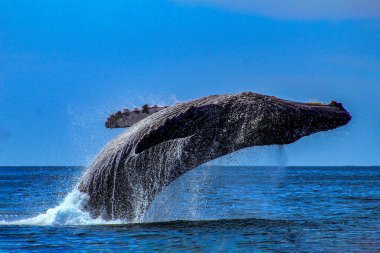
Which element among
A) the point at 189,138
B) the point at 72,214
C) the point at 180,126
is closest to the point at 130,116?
the point at 189,138

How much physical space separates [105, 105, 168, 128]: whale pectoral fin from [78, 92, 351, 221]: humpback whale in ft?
0.56

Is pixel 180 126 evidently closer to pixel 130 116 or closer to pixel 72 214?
pixel 130 116

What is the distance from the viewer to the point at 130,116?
16469mm

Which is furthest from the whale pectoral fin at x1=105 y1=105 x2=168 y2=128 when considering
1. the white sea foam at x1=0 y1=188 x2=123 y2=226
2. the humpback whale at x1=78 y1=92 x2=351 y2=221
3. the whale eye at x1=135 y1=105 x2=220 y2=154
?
the white sea foam at x1=0 y1=188 x2=123 y2=226

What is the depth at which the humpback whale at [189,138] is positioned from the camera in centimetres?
1452

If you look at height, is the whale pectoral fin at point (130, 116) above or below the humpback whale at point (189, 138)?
above

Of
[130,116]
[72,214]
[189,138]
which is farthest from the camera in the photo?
[130,116]

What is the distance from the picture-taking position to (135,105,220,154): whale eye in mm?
13242

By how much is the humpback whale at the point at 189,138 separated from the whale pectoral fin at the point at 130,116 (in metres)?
0.17

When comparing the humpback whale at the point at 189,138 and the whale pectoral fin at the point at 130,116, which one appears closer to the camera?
the humpback whale at the point at 189,138

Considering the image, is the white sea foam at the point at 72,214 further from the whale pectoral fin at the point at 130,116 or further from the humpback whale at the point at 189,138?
the whale pectoral fin at the point at 130,116

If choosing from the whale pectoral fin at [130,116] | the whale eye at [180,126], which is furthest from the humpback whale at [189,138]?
the whale pectoral fin at [130,116]

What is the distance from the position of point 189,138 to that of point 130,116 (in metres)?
2.21

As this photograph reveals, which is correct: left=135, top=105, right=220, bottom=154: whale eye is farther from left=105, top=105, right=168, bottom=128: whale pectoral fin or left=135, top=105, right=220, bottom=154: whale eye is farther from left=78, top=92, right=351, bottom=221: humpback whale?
left=105, top=105, right=168, bottom=128: whale pectoral fin
